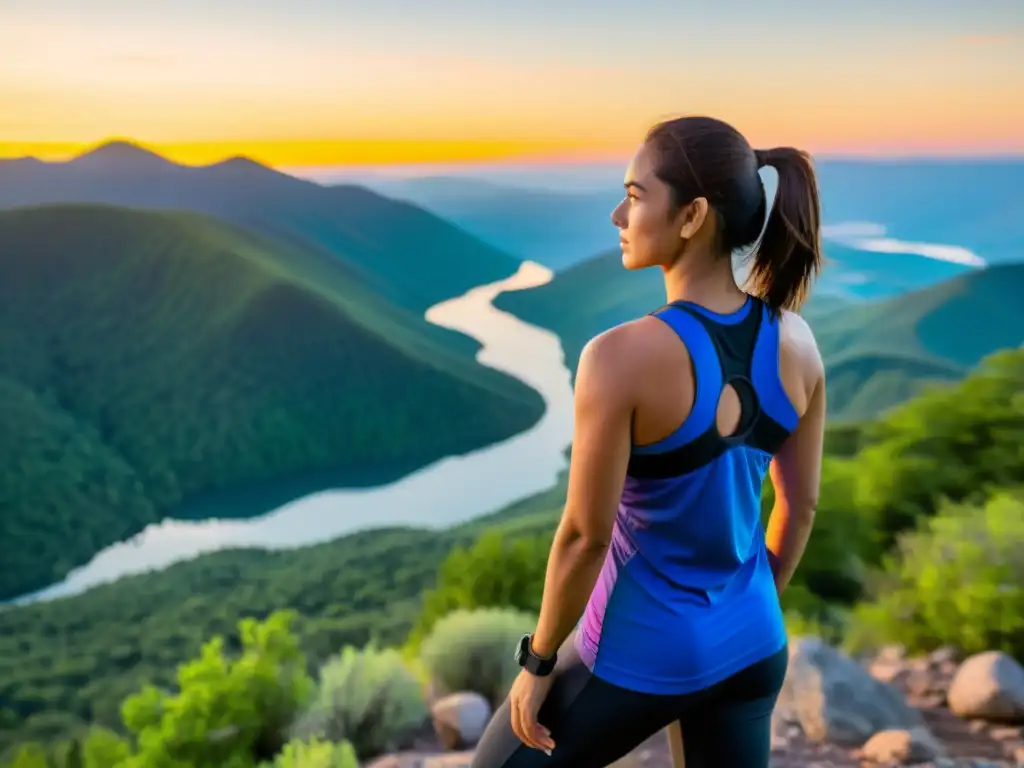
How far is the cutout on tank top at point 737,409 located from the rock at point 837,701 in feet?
5.27

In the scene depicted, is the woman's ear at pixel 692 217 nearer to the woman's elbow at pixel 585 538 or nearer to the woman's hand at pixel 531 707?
the woman's elbow at pixel 585 538

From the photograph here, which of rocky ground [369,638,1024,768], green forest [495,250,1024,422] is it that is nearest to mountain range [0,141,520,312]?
green forest [495,250,1024,422]

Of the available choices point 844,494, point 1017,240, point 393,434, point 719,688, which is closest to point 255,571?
point 393,434

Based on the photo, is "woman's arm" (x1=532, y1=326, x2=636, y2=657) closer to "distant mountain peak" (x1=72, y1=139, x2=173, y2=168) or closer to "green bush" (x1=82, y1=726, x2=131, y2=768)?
"green bush" (x1=82, y1=726, x2=131, y2=768)

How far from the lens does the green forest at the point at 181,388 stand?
24.4m

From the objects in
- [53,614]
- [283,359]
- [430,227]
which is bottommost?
[53,614]

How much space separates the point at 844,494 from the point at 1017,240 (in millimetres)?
12065

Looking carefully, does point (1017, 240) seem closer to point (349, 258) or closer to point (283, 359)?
point (283, 359)

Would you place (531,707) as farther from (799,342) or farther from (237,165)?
(237,165)

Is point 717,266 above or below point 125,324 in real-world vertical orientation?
above

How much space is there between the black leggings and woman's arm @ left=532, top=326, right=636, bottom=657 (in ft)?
0.34

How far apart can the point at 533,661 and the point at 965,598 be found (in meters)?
2.18

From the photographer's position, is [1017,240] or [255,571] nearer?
[1017,240]

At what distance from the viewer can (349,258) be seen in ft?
155
